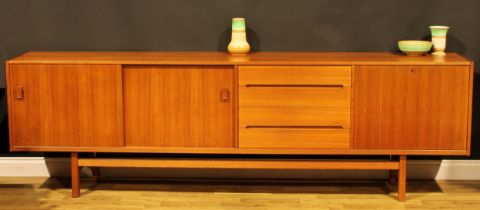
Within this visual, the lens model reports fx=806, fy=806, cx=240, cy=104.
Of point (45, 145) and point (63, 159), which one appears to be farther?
point (63, 159)

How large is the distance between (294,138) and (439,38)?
0.94 metres

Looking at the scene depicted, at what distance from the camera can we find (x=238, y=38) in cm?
425

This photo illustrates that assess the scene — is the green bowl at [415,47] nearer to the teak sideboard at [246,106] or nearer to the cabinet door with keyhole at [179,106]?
the teak sideboard at [246,106]

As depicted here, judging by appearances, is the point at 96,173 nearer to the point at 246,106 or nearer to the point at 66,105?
the point at 66,105

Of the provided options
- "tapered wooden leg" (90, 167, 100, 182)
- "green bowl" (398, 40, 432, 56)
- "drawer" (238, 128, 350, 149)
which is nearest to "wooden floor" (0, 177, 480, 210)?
"tapered wooden leg" (90, 167, 100, 182)

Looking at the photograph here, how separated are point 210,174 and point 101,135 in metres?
0.72

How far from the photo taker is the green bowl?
4156 mm

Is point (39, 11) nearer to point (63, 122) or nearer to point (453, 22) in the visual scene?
point (63, 122)

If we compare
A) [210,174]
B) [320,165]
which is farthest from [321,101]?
[210,174]

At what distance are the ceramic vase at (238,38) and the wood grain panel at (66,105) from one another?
0.64 m

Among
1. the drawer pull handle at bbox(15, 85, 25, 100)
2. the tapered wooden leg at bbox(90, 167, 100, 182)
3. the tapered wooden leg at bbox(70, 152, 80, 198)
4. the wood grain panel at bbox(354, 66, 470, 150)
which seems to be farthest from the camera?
the tapered wooden leg at bbox(90, 167, 100, 182)

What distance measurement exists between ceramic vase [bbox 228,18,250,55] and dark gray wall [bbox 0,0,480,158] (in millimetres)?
151

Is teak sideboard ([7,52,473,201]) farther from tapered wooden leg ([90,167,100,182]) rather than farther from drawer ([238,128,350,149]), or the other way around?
tapered wooden leg ([90,167,100,182])

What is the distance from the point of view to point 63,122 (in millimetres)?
4117
